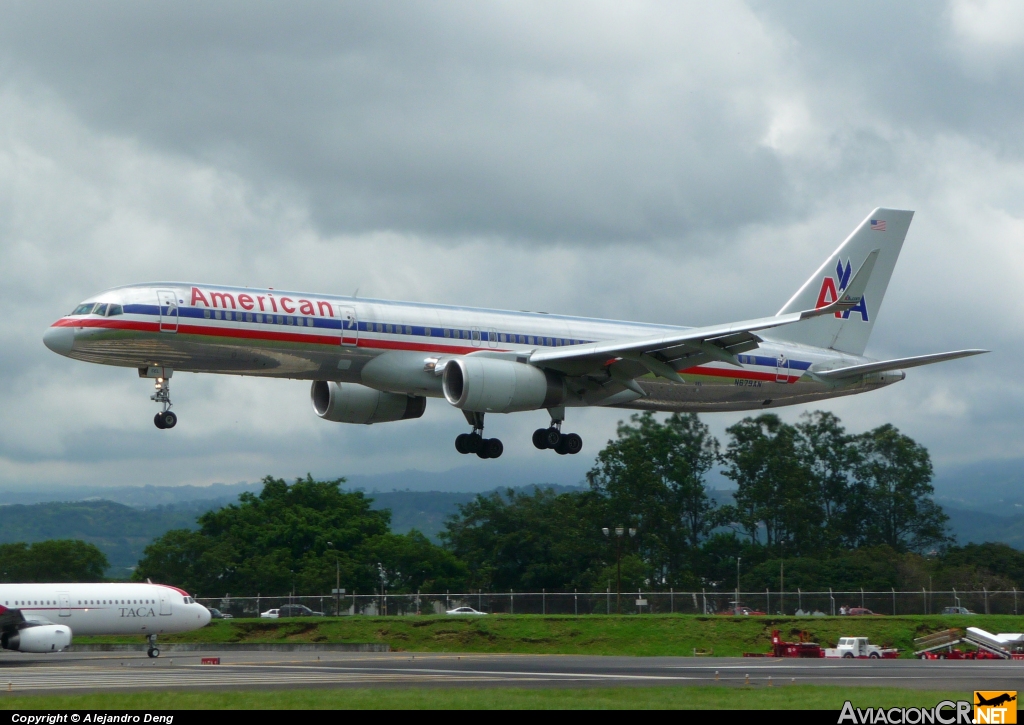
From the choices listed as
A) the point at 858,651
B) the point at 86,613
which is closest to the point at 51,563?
the point at 86,613

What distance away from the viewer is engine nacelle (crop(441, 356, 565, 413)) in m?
40.9

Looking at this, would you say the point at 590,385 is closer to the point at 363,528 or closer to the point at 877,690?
the point at 877,690

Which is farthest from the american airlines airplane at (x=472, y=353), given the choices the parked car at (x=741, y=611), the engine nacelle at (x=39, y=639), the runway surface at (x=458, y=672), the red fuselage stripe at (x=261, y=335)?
the parked car at (x=741, y=611)

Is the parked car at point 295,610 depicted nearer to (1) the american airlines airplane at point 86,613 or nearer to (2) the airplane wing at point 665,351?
(1) the american airlines airplane at point 86,613

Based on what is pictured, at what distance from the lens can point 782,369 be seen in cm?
4916

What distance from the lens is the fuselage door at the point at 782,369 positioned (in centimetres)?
4906

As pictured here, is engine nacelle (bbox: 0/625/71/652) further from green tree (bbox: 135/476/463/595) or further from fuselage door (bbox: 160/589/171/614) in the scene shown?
green tree (bbox: 135/476/463/595)

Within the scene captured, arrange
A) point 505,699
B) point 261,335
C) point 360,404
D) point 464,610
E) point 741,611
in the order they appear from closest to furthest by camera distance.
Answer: point 505,699, point 261,335, point 360,404, point 741,611, point 464,610

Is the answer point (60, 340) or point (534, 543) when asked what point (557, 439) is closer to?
point (60, 340)

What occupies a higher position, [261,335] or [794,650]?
[261,335]

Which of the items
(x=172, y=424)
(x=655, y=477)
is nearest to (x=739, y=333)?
(x=172, y=424)

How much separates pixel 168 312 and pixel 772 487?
10165 cm

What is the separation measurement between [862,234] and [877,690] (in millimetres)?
28077

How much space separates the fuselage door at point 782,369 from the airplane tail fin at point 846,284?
189cm
